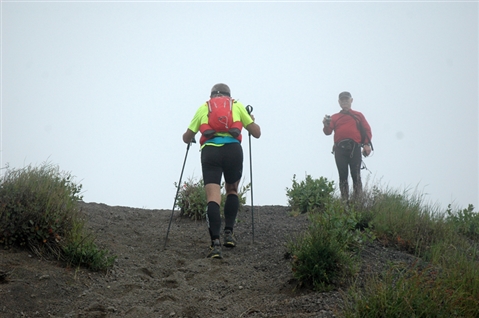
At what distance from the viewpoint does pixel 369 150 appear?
36.3 feet

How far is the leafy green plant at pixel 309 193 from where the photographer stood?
9.91m

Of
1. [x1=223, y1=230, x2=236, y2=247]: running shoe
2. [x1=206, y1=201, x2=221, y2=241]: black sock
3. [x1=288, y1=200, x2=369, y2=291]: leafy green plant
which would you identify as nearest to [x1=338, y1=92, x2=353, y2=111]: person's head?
[x1=223, y1=230, x2=236, y2=247]: running shoe

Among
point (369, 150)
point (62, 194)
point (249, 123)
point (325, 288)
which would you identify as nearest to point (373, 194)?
point (369, 150)

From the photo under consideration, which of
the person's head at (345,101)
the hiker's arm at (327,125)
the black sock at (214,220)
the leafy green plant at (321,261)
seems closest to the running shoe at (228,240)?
the black sock at (214,220)

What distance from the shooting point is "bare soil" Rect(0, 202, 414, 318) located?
5.34 metres

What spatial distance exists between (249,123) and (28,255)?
3.30 m

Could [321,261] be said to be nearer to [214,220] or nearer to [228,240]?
→ [214,220]

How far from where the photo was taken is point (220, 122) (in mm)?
7531

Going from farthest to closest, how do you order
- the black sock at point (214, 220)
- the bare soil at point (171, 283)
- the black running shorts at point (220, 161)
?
the black running shorts at point (220, 161) < the black sock at point (214, 220) < the bare soil at point (171, 283)

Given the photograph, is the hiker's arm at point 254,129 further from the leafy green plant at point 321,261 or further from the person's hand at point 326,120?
the person's hand at point 326,120

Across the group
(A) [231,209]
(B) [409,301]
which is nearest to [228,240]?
(A) [231,209]

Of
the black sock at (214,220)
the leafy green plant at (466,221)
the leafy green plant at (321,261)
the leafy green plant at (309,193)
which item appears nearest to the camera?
the leafy green plant at (321,261)

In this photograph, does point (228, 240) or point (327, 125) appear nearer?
point (228, 240)

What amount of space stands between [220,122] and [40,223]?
254cm
